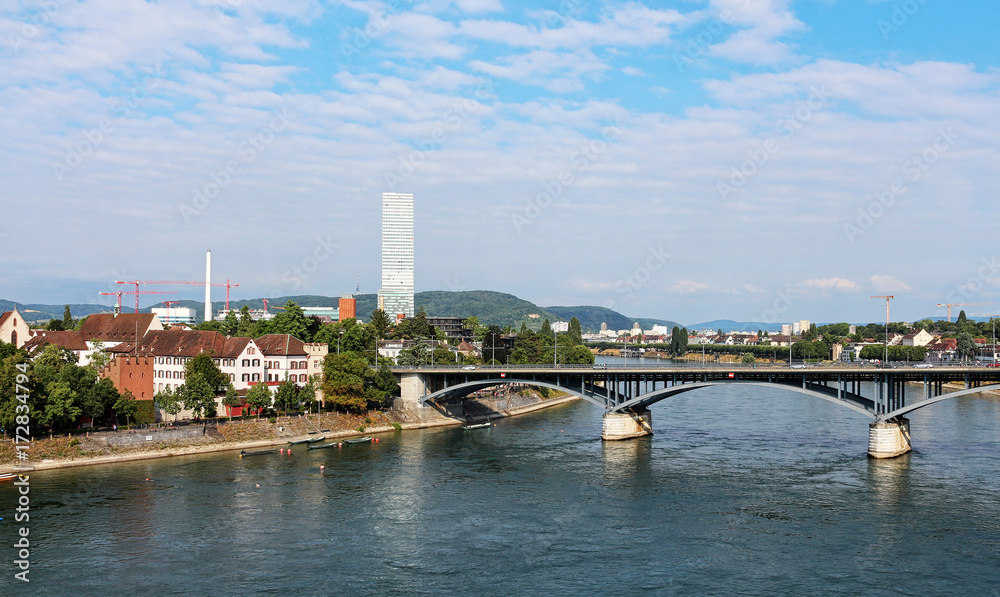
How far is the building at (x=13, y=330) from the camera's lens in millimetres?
114875

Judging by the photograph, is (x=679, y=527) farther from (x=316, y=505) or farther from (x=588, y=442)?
(x=588, y=442)

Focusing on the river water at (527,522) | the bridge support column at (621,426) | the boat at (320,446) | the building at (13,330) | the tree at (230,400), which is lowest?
the river water at (527,522)

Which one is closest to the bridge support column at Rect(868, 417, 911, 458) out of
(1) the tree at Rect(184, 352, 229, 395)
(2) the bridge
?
(2) the bridge

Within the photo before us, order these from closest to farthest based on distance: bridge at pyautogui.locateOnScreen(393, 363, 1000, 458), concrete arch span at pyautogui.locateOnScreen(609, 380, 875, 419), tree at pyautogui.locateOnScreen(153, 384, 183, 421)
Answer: bridge at pyautogui.locateOnScreen(393, 363, 1000, 458)
concrete arch span at pyautogui.locateOnScreen(609, 380, 875, 419)
tree at pyautogui.locateOnScreen(153, 384, 183, 421)

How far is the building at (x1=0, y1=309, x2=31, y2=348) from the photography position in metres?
115

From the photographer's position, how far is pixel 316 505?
207 ft

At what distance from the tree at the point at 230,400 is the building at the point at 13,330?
41379mm

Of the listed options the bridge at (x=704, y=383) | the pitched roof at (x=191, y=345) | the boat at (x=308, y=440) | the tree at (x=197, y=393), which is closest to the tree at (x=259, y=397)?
the tree at (x=197, y=393)

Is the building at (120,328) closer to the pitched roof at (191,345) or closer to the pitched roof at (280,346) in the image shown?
the pitched roof at (191,345)

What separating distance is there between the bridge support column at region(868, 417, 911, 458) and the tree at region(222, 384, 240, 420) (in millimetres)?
75370

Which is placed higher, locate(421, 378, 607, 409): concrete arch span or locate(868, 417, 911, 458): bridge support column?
locate(421, 378, 607, 409): concrete arch span

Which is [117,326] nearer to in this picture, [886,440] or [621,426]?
[621,426]

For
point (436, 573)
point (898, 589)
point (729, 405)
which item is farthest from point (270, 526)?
point (729, 405)

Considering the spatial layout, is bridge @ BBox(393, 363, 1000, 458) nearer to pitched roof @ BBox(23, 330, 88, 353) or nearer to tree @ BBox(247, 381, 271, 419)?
tree @ BBox(247, 381, 271, 419)
